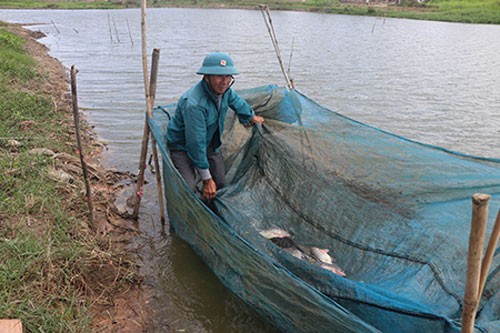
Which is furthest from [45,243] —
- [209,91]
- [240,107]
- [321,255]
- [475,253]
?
[475,253]

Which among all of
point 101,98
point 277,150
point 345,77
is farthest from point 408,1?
point 277,150

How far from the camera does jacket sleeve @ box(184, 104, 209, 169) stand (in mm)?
2906

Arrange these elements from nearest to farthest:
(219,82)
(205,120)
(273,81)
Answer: (219,82), (205,120), (273,81)

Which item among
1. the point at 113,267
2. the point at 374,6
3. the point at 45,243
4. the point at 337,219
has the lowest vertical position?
the point at 113,267

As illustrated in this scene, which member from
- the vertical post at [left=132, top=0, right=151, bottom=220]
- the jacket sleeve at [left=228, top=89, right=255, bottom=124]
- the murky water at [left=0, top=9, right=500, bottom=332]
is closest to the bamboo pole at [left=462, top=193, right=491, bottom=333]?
the murky water at [left=0, top=9, right=500, bottom=332]

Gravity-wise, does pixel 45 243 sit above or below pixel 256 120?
below

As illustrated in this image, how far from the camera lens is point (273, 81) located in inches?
433

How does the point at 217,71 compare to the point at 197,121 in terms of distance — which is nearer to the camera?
the point at 217,71

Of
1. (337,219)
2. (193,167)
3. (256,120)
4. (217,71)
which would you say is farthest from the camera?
(256,120)

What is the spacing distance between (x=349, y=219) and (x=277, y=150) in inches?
33.8

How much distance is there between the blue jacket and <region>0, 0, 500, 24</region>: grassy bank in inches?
1226

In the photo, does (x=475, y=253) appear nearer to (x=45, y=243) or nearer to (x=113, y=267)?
(x=113, y=267)

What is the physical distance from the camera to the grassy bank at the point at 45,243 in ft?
7.68

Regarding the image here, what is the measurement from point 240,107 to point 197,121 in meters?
0.59
